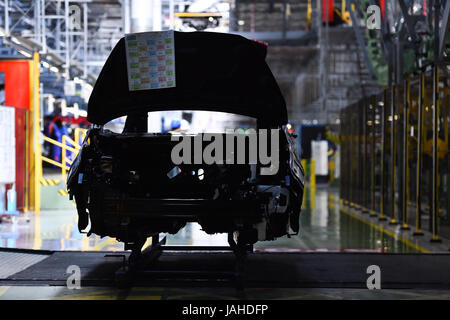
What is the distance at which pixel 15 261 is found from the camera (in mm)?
6297

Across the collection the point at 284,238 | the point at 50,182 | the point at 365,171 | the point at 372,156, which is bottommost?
the point at 284,238

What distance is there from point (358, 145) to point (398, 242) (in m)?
5.24

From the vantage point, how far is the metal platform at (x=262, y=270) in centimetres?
504

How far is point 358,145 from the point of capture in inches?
511

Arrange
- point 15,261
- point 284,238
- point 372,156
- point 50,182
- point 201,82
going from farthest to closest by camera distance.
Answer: point 50,182, point 372,156, point 284,238, point 15,261, point 201,82

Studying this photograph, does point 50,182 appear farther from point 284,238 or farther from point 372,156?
point 372,156

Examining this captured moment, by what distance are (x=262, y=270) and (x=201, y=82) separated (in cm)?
177

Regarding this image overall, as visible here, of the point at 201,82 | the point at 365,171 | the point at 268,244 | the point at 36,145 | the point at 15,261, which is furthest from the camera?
the point at 365,171

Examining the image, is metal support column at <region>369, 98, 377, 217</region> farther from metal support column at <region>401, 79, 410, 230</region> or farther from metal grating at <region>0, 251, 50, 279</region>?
metal grating at <region>0, 251, 50, 279</region>

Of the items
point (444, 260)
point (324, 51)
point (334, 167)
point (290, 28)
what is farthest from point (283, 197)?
point (290, 28)

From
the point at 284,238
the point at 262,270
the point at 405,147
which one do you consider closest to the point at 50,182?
the point at 284,238

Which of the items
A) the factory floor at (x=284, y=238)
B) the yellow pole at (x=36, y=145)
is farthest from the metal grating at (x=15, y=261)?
the yellow pole at (x=36, y=145)

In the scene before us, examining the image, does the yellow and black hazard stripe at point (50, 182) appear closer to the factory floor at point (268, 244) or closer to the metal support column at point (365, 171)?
the factory floor at point (268, 244)
